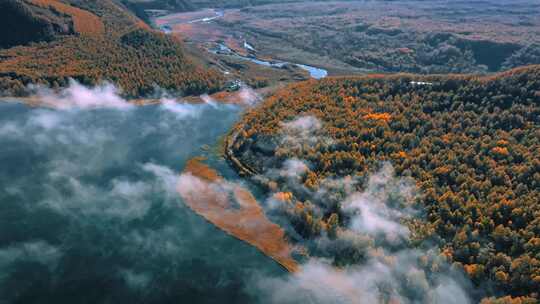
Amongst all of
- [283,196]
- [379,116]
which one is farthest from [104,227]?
[379,116]

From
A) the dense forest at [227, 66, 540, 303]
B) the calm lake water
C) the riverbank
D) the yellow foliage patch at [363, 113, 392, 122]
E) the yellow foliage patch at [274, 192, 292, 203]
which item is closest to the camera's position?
the calm lake water

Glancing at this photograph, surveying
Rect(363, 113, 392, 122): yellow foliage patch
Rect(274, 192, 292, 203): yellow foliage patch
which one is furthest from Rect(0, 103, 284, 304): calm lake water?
Rect(363, 113, 392, 122): yellow foliage patch

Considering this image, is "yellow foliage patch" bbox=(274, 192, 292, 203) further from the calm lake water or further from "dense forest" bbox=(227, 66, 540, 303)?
the calm lake water

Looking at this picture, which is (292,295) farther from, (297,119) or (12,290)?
(297,119)

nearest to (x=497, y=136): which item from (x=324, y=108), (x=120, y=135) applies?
(x=324, y=108)

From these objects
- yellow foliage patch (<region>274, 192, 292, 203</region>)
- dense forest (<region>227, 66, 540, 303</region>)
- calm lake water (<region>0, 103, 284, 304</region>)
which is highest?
dense forest (<region>227, 66, 540, 303</region>)
